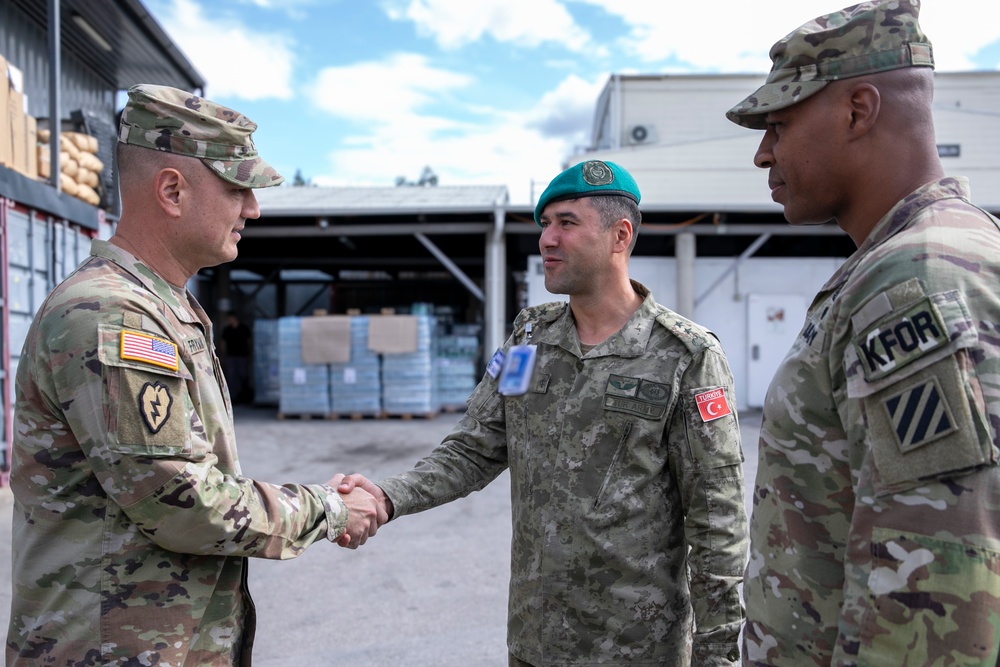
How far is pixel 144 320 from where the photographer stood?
1.68 metres

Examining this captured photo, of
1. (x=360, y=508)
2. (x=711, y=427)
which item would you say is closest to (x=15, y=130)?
(x=360, y=508)

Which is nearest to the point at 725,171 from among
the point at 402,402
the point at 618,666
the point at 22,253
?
the point at 402,402

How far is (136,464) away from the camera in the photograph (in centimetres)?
158

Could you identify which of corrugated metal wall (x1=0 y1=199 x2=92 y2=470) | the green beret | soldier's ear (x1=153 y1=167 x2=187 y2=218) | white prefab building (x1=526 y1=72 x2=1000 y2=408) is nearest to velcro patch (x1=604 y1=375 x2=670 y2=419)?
the green beret

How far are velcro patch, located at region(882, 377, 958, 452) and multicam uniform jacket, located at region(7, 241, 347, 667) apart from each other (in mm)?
1459

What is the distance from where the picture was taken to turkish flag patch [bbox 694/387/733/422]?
2.05 meters

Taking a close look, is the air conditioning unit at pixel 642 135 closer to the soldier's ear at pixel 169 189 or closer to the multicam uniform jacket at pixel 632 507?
the multicam uniform jacket at pixel 632 507

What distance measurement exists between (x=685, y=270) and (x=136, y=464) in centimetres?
1220

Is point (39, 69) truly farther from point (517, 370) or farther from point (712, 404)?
point (712, 404)

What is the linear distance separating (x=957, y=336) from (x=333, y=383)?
477 inches

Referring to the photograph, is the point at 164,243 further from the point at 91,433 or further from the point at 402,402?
the point at 402,402

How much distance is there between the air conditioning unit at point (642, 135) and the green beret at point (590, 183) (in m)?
18.3

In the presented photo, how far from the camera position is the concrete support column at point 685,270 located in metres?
12.9

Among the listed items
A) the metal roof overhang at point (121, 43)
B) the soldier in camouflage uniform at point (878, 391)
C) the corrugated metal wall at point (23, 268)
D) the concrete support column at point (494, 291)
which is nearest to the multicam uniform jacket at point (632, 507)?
the soldier in camouflage uniform at point (878, 391)
